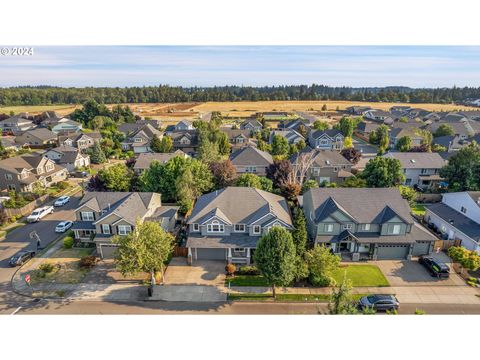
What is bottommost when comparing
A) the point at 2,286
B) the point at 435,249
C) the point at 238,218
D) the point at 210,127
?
the point at 2,286

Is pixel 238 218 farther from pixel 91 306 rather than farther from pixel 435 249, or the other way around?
pixel 435 249


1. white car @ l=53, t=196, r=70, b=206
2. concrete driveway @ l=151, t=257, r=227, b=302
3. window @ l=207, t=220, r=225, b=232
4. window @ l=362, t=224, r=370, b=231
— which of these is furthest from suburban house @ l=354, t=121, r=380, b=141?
white car @ l=53, t=196, r=70, b=206

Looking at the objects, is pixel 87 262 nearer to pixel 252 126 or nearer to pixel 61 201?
pixel 61 201

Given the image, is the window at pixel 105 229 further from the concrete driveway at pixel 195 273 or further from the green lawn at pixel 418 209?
the green lawn at pixel 418 209

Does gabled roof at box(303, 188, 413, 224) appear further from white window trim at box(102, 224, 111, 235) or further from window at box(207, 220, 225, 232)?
white window trim at box(102, 224, 111, 235)

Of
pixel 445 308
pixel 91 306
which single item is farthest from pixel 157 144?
pixel 445 308

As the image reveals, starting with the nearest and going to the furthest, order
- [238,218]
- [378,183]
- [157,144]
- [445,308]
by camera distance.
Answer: [445,308], [238,218], [378,183], [157,144]
